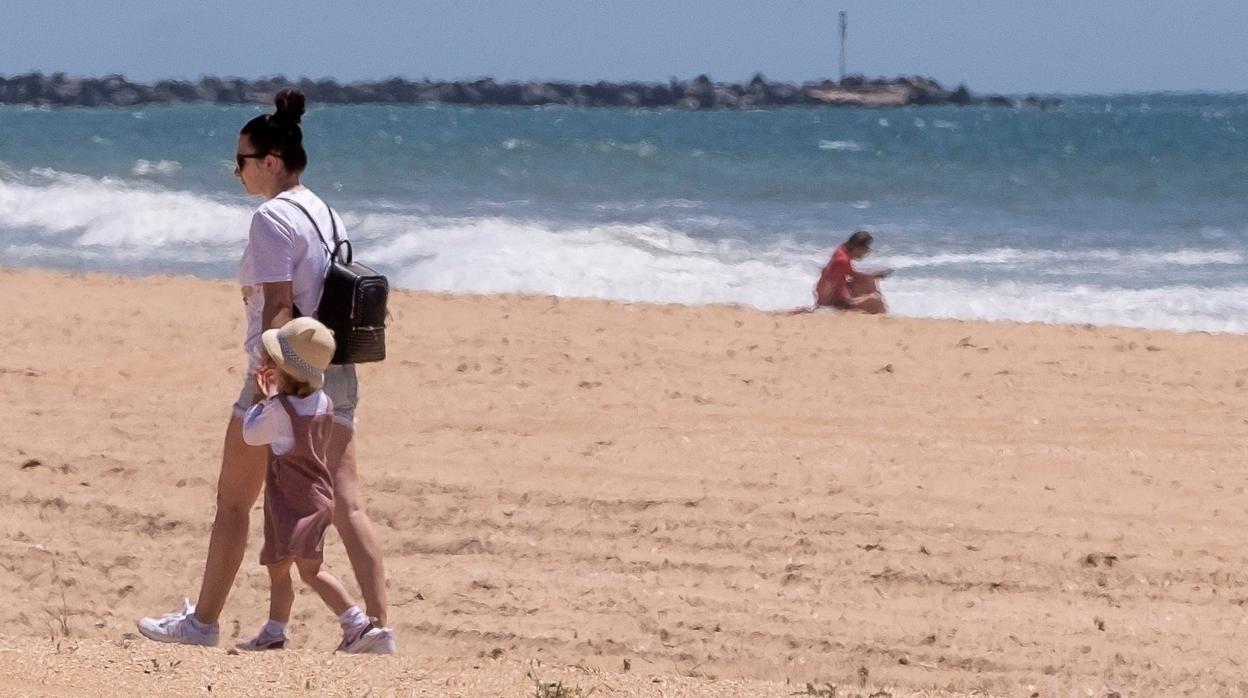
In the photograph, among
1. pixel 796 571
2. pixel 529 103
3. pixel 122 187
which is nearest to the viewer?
pixel 796 571

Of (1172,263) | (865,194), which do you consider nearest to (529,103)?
(865,194)

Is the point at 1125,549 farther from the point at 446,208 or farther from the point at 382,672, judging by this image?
the point at 446,208

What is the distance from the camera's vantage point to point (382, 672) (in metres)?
4.28

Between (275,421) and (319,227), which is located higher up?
(319,227)

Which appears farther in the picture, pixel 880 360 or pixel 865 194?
pixel 865 194

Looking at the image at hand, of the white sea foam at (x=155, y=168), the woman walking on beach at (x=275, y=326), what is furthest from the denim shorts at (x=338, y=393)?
the white sea foam at (x=155, y=168)

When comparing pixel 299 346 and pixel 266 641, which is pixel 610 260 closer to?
pixel 266 641

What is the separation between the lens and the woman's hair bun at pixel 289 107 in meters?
4.43

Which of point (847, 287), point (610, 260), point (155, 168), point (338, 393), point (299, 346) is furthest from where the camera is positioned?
point (155, 168)

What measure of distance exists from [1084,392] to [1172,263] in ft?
30.8

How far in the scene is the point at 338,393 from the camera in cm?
459

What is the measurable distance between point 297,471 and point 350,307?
0.44 metres

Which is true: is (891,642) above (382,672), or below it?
below

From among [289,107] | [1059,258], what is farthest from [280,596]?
[1059,258]
